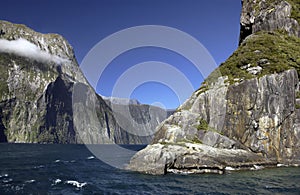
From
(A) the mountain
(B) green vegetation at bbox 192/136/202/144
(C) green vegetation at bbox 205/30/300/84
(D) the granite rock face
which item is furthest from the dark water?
(D) the granite rock face

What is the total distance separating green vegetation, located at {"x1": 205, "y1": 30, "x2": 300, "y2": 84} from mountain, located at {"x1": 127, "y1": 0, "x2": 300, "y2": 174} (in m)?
0.23

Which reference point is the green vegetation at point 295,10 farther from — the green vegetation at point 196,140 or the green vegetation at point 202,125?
the green vegetation at point 196,140

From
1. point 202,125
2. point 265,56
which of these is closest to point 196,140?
point 202,125

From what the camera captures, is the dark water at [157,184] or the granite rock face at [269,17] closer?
the dark water at [157,184]

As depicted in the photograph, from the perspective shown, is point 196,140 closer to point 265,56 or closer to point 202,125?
point 202,125

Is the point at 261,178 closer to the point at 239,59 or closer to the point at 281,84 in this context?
the point at 281,84

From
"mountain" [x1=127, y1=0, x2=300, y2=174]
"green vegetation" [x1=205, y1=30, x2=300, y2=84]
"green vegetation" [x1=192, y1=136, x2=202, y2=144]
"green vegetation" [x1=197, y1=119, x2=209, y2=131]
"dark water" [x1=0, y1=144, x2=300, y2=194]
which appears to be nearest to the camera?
"dark water" [x1=0, y1=144, x2=300, y2=194]

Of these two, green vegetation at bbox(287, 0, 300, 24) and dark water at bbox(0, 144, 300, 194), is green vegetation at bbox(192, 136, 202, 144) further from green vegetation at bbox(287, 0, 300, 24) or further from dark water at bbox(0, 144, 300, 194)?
green vegetation at bbox(287, 0, 300, 24)

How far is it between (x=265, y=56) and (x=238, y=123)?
72.5 ft

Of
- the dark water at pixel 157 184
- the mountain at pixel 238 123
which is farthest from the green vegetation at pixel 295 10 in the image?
the dark water at pixel 157 184

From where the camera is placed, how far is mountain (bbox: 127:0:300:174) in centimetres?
5066

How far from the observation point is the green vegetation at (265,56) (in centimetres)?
6636

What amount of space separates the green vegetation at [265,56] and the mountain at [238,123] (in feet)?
0.76

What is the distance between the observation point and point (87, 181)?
1705 inches
